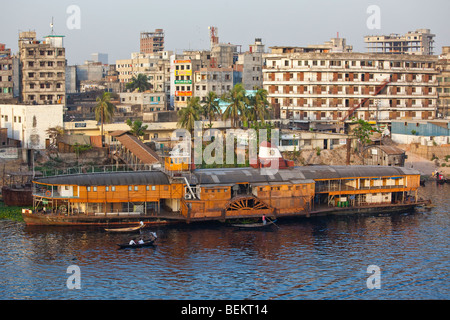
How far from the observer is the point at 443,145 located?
339 feet

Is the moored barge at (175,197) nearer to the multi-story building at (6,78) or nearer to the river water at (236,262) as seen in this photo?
the river water at (236,262)

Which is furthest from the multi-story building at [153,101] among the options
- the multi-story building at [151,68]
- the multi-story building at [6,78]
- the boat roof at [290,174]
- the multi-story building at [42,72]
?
the boat roof at [290,174]

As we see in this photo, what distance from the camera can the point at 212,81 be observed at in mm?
127812

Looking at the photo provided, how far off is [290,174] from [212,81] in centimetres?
5965

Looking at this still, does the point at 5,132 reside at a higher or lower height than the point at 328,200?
higher

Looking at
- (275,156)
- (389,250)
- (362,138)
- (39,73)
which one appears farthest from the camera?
(39,73)

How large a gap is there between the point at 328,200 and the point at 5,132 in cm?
5030

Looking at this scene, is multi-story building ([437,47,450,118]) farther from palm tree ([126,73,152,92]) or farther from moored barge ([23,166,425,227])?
moored barge ([23,166,425,227])

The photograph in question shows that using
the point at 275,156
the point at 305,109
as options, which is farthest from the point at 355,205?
the point at 305,109

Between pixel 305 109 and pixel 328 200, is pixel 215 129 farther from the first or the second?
pixel 328 200

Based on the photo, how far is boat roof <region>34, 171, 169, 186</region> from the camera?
217 feet

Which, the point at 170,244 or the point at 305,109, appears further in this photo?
the point at 305,109

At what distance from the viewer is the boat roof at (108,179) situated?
217 ft
